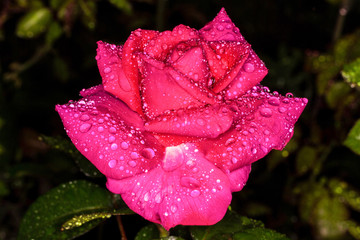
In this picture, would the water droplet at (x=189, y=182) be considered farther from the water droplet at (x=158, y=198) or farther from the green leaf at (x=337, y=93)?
the green leaf at (x=337, y=93)

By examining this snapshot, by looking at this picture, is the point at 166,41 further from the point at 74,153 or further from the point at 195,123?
the point at 74,153

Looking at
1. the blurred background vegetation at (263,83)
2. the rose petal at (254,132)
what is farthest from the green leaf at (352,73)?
the rose petal at (254,132)

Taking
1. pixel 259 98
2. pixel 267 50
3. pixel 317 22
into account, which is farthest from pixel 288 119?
pixel 317 22

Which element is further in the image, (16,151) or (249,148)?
(16,151)

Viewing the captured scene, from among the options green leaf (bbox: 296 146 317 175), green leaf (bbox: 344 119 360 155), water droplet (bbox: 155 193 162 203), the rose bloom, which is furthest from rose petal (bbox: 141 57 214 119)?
green leaf (bbox: 296 146 317 175)

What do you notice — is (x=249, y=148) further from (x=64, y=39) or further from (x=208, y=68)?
(x=64, y=39)

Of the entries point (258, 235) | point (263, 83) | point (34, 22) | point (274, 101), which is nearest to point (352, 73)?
point (274, 101)

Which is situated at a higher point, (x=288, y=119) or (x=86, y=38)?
(x=288, y=119)
